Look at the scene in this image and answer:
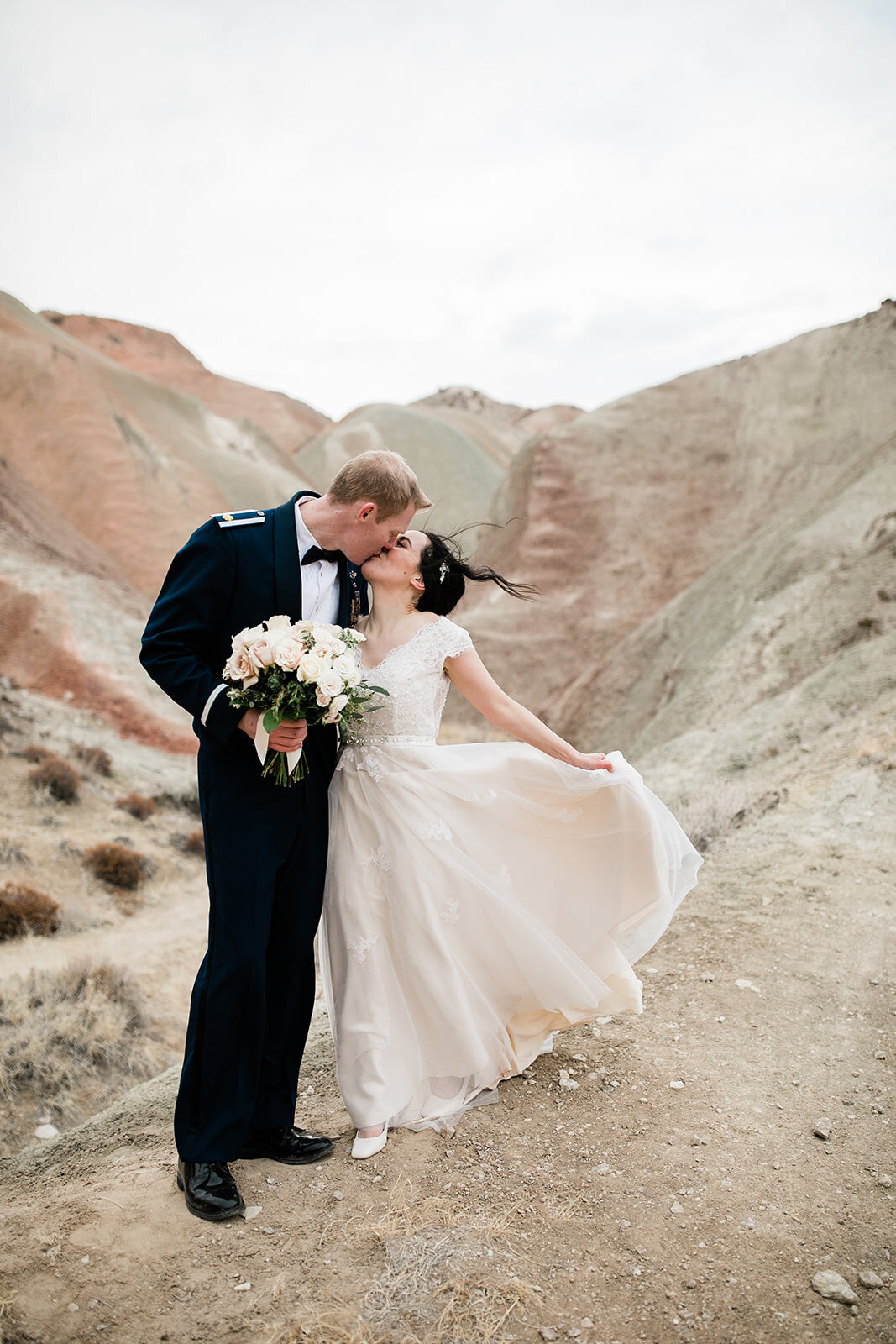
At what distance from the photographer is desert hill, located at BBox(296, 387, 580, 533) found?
52.8 meters

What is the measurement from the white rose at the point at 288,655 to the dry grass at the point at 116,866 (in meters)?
8.02

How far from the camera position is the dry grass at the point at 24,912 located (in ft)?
26.7

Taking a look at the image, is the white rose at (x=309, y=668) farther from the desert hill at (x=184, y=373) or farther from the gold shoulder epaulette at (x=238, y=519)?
the desert hill at (x=184, y=373)

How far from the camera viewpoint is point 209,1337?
2346 millimetres

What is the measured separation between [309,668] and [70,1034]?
4940mm

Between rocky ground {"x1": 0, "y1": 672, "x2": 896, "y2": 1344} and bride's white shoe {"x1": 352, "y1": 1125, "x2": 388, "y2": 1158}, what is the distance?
0.03m

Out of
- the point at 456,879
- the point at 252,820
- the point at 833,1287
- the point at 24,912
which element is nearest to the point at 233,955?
the point at 252,820

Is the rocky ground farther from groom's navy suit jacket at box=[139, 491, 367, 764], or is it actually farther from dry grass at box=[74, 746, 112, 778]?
dry grass at box=[74, 746, 112, 778]

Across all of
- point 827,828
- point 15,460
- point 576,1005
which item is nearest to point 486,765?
point 576,1005

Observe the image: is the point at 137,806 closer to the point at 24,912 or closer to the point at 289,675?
the point at 24,912

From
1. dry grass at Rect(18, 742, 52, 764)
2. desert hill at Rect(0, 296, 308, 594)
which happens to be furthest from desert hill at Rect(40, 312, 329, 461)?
dry grass at Rect(18, 742, 52, 764)

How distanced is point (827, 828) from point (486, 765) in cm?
383

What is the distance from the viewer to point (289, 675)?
8.75 ft

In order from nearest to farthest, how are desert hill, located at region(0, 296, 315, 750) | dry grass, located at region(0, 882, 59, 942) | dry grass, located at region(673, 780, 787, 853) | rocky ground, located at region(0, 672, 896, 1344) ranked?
rocky ground, located at region(0, 672, 896, 1344) → dry grass, located at region(673, 780, 787, 853) → dry grass, located at region(0, 882, 59, 942) → desert hill, located at region(0, 296, 315, 750)
